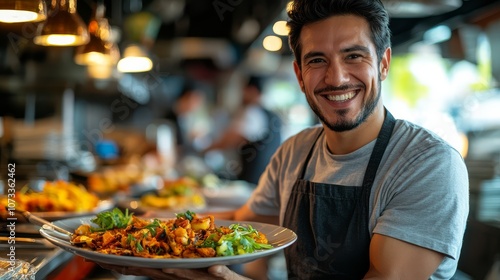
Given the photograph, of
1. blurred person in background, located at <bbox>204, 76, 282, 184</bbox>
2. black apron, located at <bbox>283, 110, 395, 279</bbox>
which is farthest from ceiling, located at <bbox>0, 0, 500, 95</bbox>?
black apron, located at <bbox>283, 110, 395, 279</bbox>

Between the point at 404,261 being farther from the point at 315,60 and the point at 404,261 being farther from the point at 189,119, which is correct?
the point at 189,119

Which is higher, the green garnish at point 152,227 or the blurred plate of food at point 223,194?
the green garnish at point 152,227

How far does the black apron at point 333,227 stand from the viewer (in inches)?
78.5

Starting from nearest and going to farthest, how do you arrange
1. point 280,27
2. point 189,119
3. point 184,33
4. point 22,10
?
point 22,10 → point 280,27 → point 184,33 → point 189,119

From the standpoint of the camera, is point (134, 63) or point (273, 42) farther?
point (273, 42)

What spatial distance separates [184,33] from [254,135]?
474 cm

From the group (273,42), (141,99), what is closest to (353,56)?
(273,42)

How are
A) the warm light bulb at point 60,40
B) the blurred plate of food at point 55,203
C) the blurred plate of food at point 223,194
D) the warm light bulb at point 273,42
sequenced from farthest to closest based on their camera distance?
the warm light bulb at point 273,42 → the blurred plate of food at point 223,194 → the warm light bulb at point 60,40 → the blurred plate of food at point 55,203

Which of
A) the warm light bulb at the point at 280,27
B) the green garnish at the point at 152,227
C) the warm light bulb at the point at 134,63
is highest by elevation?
the warm light bulb at the point at 280,27

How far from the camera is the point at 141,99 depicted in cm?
999

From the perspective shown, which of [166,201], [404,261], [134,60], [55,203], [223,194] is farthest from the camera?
[134,60]

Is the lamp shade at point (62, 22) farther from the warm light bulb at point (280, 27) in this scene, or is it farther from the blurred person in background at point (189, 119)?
the blurred person in background at point (189, 119)

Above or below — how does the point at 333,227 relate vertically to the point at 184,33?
below

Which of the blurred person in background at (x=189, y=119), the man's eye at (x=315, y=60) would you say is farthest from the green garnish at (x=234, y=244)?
the blurred person in background at (x=189, y=119)
